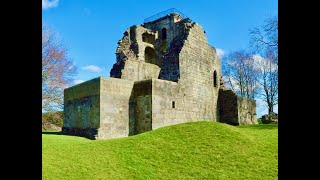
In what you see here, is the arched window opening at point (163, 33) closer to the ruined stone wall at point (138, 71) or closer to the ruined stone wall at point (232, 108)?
the ruined stone wall at point (138, 71)

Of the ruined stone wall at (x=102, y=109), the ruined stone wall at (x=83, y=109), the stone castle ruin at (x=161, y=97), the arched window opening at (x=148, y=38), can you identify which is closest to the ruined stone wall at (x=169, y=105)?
the stone castle ruin at (x=161, y=97)

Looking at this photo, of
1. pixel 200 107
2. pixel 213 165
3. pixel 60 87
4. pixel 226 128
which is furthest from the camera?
pixel 60 87

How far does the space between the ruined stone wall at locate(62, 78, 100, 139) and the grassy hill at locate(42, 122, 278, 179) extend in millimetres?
4102

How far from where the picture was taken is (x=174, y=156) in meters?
9.88

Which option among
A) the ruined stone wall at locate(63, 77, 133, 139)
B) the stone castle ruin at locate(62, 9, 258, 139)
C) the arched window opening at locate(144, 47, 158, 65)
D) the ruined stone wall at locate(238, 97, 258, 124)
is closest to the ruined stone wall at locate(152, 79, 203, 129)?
the stone castle ruin at locate(62, 9, 258, 139)

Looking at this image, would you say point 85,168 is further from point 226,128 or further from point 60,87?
point 60,87

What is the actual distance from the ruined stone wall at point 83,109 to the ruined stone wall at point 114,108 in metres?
0.26

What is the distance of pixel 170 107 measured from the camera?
56.5ft

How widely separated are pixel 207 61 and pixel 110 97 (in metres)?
8.34

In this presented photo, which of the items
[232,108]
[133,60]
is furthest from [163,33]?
[232,108]

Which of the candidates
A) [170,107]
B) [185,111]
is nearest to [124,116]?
[170,107]

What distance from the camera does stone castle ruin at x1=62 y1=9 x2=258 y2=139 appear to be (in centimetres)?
1620

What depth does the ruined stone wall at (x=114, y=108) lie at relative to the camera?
15.8 m
